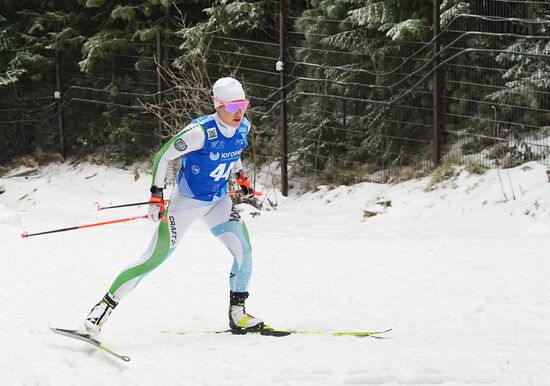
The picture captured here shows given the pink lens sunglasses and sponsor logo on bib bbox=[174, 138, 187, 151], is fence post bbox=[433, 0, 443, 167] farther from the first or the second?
sponsor logo on bib bbox=[174, 138, 187, 151]

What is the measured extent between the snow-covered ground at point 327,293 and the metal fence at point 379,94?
756 millimetres

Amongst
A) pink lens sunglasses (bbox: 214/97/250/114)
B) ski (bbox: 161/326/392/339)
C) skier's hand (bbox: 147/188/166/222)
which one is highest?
pink lens sunglasses (bbox: 214/97/250/114)

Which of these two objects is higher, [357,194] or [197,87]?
[197,87]

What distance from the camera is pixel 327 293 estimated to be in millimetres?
8273

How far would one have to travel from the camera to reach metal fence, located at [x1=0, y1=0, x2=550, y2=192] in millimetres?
11867

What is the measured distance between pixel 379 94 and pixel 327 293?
238 inches

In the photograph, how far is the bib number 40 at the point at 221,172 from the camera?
22.4 ft

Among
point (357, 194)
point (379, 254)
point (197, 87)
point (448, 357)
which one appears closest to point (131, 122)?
point (197, 87)

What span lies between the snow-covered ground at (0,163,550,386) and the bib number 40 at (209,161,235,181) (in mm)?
1190

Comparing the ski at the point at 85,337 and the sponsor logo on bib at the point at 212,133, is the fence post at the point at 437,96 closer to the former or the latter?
the sponsor logo on bib at the point at 212,133

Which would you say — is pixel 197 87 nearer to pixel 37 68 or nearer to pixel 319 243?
pixel 319 243

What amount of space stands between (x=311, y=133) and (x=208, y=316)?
290 inches

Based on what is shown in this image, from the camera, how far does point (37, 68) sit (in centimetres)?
1922

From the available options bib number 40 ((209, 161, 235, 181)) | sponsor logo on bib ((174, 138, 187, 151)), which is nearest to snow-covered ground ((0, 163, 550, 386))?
bib number 40 ((209, 161, 235, 181))
